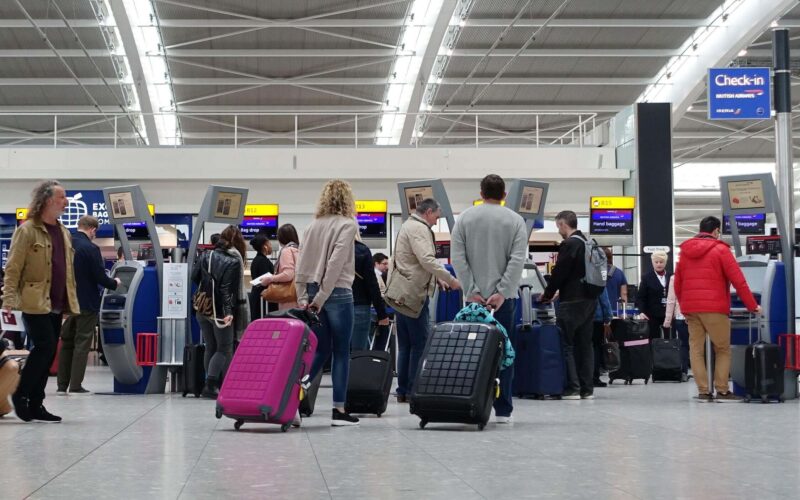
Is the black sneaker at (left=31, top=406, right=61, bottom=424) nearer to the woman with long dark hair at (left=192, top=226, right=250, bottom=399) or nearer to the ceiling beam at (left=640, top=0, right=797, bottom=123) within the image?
the woman with long dark hair at (left=192, top=226, right=250, bottom=399)

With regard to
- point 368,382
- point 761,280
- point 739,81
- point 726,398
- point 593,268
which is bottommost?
point 726,398

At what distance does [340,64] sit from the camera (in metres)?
28.7

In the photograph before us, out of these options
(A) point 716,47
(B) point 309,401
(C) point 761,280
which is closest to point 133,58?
(A) point 716,47

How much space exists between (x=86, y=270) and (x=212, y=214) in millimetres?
1251

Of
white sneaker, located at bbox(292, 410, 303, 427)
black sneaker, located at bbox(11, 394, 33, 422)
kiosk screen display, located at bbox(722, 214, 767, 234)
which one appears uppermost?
kiosk screen display, located at bbox(722, 214, 767, 234)

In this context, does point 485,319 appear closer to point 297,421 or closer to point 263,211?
point 297,421

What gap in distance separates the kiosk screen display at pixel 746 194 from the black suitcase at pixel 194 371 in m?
4.69

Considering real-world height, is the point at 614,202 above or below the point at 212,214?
above

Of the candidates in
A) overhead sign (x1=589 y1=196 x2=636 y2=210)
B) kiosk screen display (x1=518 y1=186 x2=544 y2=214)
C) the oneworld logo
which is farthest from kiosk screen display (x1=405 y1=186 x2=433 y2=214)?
overhead sign (x1=589 y1=196 x2=636 y2=210)

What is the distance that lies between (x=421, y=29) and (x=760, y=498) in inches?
901

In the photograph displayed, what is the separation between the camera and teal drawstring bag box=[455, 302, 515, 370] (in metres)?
6.69

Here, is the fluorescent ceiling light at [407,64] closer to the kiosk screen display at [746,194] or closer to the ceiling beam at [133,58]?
the ceiling beam at [133,58]

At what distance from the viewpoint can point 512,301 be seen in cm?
696

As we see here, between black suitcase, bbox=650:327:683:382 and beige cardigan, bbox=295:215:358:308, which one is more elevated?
beige cardigan, bbox=295:215:358:308
